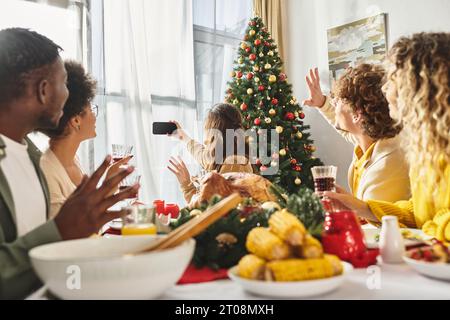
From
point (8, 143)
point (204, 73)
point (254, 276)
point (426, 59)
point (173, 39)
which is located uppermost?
point (173, 39)

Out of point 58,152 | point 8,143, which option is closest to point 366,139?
point 58,152

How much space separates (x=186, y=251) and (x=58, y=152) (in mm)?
1475

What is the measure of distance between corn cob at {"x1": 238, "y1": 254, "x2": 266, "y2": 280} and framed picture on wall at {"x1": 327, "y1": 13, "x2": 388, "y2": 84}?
3897 millimetres

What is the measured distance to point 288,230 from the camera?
823 millimetres

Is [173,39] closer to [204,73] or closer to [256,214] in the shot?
[204,73]

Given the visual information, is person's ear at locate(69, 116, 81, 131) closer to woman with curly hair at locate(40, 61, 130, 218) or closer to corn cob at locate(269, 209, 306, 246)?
woman with curly hair at locate(40, 61, 130, 218)

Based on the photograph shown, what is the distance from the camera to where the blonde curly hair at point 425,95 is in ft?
4.27

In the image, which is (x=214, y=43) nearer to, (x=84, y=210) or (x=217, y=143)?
(x=217, y=143)

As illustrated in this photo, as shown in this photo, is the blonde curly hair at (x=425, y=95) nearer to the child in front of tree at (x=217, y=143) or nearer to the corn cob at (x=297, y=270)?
the corn cob at (x=297, y=270)

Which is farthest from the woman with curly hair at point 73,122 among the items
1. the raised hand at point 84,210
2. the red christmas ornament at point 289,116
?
the red christmas ornament at point 289,116

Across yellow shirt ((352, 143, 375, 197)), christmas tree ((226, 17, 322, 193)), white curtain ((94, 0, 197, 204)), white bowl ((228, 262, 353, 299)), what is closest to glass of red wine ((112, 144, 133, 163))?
yellow shirt ((352, 143, 375, 197))

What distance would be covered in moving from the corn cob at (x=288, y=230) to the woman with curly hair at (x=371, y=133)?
161 cm

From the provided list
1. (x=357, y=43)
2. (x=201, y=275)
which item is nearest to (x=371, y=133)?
(x=201, y=275)

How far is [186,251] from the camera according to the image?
31.0 inches
